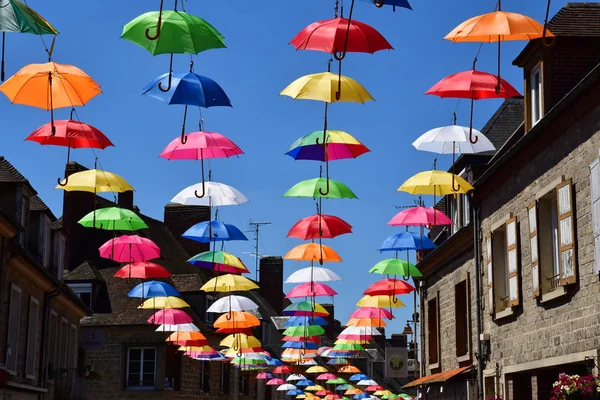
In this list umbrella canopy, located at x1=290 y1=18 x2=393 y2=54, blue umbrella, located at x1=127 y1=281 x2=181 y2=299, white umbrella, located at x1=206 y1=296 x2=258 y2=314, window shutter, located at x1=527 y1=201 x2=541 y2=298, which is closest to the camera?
umbrella canopy, located at x1=290 y1=18 x2=393 y2=54

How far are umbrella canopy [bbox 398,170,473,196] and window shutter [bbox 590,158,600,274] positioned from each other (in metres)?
3.35

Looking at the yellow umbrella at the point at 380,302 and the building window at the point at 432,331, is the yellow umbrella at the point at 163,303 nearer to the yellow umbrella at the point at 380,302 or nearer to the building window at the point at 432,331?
the yellow umbrella at the point at 380,302

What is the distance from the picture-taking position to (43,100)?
13055 millimetres

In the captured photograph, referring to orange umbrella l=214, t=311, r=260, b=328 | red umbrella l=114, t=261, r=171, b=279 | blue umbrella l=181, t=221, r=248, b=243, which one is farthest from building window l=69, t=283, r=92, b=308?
→ blue umbrella l=181, t=221, r=248, b=243

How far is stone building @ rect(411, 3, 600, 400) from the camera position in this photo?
44.8ft

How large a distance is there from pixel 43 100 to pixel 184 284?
25845 mm

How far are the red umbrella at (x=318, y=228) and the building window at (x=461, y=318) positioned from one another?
4.04 m

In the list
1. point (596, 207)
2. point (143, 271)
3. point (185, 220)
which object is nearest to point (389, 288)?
point (143, 271)

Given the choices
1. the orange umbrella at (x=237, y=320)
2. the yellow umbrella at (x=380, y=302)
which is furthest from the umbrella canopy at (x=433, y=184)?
the orange umbrella at (x=237, y=320)

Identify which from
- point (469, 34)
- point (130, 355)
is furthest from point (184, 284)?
point (469, 34)

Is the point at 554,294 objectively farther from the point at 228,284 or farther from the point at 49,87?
the point at 228,284

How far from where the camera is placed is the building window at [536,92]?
1667 centimetres

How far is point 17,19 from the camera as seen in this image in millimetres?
9477

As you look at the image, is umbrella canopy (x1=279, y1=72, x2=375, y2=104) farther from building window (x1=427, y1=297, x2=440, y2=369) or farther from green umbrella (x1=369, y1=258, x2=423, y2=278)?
building window (x1=427, y1=297, x2=440, y2=369)
